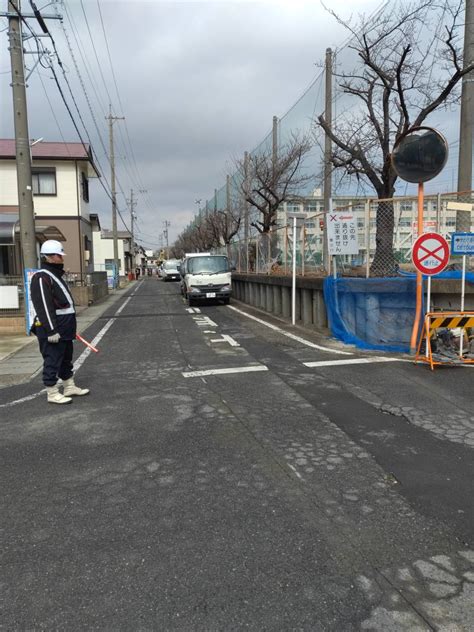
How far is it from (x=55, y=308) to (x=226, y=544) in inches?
150

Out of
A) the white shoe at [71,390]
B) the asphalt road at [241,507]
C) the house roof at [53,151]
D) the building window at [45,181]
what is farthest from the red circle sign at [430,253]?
the building window at [45,181]

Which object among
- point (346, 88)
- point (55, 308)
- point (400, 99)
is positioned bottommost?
point (55, 308)

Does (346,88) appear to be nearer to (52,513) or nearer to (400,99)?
(400,99)

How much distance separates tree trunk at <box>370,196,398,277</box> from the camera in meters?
10.2

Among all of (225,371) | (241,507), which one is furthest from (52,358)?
(241,507)

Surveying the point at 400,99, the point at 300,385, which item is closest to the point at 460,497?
the point at 300,385

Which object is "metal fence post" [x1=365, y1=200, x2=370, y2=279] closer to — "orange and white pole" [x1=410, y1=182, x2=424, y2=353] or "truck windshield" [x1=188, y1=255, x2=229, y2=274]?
"orange and white pole" [x1=410, y1=182, x2=424, y2=353]

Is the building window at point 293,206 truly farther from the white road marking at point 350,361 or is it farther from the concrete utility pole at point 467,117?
the white road marking at point 350,361

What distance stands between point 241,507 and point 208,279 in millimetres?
15646

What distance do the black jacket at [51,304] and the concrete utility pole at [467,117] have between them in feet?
32.9

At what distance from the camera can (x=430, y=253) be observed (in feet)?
24.8

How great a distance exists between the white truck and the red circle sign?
455 inches

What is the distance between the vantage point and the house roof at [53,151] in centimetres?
2586

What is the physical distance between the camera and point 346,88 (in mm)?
14750
